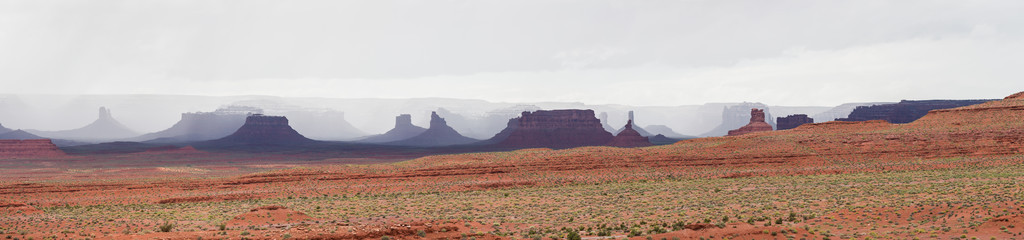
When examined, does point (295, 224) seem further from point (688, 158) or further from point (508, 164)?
point (688, 158)

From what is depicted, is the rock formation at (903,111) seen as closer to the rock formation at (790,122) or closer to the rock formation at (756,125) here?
the rock formation at (790,122)

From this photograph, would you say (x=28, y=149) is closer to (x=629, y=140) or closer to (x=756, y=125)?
(x=629, y=140)

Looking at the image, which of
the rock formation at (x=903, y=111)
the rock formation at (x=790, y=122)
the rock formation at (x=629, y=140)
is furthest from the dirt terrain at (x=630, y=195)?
the rock formation at (x=903, y=111)

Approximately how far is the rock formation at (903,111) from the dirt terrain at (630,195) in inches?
3923

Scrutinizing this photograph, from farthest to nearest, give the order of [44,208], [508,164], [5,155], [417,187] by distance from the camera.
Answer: [5,155], [508,164], [417,187], [44,208]

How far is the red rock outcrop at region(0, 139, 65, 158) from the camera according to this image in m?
151

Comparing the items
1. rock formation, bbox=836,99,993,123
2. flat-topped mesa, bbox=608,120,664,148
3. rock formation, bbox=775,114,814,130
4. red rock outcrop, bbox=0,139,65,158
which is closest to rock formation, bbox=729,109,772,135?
rock formation, bbox=775,114,814,130

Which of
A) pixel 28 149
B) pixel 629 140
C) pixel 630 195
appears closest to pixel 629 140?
pixel 629 140

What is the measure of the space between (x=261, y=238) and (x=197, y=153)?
15891 centimetres

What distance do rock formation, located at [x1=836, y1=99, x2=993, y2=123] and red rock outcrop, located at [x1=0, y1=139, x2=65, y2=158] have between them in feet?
583

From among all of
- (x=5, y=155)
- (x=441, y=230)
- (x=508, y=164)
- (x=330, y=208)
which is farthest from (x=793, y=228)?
(x=5, y=155)

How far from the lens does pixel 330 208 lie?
44375 millimetres

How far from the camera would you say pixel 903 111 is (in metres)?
186

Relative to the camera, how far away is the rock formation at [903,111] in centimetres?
18288
